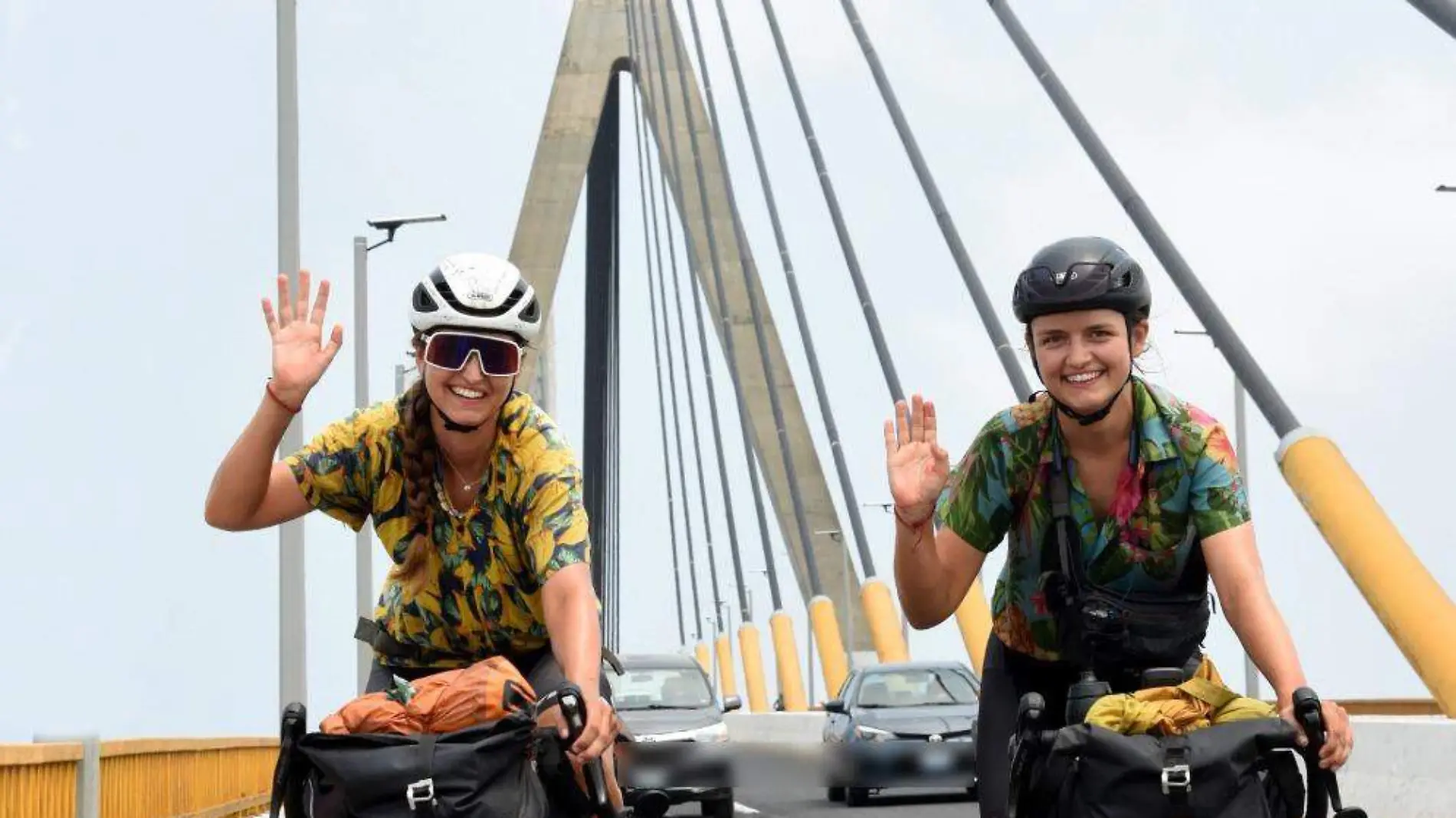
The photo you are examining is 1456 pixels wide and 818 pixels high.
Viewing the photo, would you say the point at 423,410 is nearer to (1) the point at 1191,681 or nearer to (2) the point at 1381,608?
(1) the point at 1191,681

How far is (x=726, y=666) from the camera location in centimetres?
8125

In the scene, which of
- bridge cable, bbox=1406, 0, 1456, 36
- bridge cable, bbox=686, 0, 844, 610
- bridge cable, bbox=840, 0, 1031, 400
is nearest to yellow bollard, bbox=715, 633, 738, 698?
bridge cable, bbox=686, 0, 844, 610

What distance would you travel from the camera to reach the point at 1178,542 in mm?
5562

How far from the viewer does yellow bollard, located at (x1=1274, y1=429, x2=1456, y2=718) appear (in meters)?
16.8

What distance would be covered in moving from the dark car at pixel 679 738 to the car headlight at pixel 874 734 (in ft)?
6.96

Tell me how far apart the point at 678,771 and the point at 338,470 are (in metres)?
15.7

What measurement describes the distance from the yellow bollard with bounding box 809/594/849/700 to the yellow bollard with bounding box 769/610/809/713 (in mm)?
6624

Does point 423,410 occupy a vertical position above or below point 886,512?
below

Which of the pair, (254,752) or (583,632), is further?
(254,752)

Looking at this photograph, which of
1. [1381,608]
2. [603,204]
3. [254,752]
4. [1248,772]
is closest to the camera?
[1248,772]

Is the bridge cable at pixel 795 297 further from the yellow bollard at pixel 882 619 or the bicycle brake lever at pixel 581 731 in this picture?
the bicycle brake lever at pixel 581 731

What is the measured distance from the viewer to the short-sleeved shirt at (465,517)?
5.55m

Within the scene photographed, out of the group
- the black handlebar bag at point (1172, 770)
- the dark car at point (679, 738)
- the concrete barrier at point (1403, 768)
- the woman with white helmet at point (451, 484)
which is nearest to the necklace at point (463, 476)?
the woman with white helmet at point (451, 484)

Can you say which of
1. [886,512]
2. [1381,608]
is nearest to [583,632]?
[1381,608]
